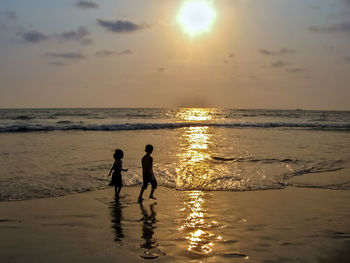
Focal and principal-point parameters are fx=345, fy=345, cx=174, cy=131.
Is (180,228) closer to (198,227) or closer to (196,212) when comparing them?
(198,227)

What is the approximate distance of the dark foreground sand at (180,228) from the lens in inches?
185

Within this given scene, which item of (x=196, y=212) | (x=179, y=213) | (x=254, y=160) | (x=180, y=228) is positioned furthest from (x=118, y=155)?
(x=254, y=160)

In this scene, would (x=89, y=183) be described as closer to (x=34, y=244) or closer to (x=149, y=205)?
(x=149, y=205)

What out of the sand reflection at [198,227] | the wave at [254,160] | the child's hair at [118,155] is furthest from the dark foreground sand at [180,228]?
the wave at [254,160]

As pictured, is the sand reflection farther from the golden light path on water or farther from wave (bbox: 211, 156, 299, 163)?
wave (bbox: 211, 156, 299, 163)

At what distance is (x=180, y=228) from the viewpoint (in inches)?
228

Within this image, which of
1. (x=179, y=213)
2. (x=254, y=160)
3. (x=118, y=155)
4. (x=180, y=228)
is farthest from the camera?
(x=254, y=160)

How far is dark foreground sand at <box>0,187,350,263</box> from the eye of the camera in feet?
15.4

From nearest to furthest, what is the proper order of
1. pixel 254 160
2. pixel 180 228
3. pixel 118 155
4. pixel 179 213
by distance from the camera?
1. pixel 180 228
2. pixel 179 213
3. pixel 118 155
4. pixel 254 160

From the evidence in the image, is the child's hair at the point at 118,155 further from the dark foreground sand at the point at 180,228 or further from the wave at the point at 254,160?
the wave at the point at 254,160

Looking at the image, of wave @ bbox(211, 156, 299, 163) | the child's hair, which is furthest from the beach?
the child's hair

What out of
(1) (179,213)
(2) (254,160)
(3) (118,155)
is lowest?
(1) (179,213)

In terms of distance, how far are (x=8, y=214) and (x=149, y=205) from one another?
2.75 m

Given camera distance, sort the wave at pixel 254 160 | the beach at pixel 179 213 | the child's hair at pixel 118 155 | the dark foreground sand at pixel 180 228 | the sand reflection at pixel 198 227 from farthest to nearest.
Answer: the wave at pixel 254 160
the child's hair at pixel 118 155
the sand reflection at pixel 198 227
the beach at pixel 179 213
the dark foreground sand at pixel 180 228
